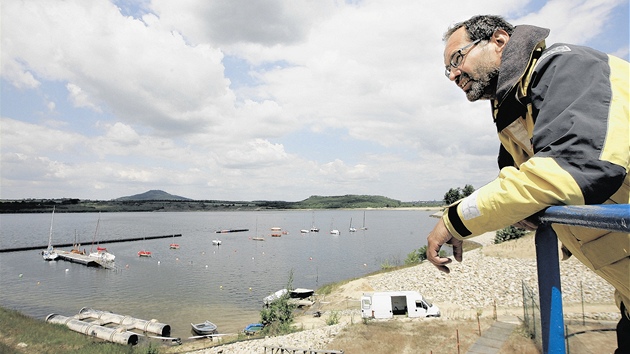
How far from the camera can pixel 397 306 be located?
1055 inches

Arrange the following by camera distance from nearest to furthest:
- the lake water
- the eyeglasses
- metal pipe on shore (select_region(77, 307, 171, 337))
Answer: the eyeglasses < metal pipe on shore (select_region(77, 307, 171, 337)) < the lake water

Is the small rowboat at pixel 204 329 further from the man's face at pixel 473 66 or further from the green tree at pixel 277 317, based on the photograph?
the man's face at pixel 473 66

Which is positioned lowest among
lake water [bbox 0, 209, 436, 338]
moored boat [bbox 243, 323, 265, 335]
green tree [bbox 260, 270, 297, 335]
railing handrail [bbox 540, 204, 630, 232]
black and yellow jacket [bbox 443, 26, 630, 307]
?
lake water [bbox 0, 209, 436, 338]

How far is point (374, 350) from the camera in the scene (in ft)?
50.8

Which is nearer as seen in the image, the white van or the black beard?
the black beard

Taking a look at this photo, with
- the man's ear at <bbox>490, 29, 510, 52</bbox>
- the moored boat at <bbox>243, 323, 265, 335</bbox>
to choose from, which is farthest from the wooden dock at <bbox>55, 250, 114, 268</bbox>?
the man's ear at <bbox>490, 29, 510, 52</bbox>

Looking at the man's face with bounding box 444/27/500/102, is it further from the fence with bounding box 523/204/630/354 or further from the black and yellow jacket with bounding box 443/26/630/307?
the fence with bounding box 523/204/630/354

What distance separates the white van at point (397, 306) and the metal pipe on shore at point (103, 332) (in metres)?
18.5

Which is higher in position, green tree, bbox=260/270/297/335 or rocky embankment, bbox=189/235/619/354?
rocky embankment, bbox=189/235/619/354

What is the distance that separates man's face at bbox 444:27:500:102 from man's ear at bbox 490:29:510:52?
1.3 inches

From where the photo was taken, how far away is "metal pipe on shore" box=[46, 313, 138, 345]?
27812mm

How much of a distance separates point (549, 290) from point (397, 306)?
91.0 feet

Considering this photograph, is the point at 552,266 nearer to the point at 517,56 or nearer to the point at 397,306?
the point at 517,56

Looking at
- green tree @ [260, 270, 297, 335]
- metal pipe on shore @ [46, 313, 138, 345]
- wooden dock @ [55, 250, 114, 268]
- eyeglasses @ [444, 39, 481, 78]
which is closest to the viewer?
eyeglasses @ [444, 39, 481, 78]
